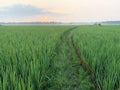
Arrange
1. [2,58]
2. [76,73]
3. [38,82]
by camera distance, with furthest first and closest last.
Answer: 1. [76,73]
2. [2,58]
3. [38,82]

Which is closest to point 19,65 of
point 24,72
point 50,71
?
point 24,72

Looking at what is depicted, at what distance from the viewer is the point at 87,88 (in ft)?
10.6

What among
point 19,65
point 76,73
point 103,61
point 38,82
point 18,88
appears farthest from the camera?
point 76,73

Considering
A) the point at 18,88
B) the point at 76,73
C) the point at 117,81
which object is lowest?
the point at 76,73

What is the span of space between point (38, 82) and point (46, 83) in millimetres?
533

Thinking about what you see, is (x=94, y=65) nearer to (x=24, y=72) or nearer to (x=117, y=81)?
(x=117, y=81)

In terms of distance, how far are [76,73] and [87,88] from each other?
1007mm

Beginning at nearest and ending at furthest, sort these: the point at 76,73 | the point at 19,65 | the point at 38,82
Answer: the point at 38,82
the point at 19,65
the point at 76,73

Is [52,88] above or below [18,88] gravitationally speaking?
below

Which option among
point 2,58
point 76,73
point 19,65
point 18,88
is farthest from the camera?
point 76,73

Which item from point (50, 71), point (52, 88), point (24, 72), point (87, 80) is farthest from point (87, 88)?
point (24, 72)

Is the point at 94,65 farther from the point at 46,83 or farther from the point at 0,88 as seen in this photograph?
the point at 0,88

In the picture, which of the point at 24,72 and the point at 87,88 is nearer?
the point at 24,72

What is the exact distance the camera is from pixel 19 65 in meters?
3.09
